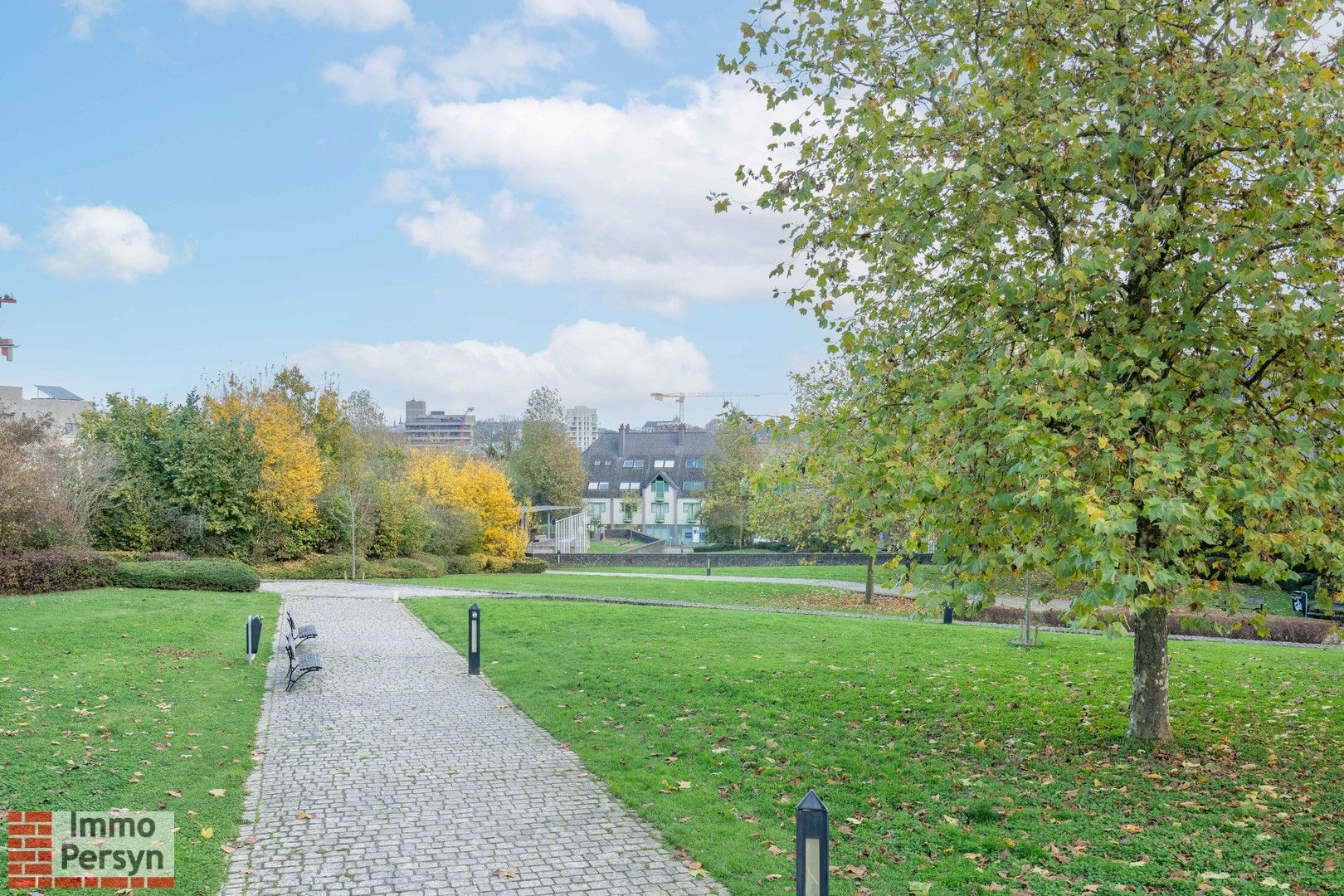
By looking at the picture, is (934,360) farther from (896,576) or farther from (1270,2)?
(1270,2)

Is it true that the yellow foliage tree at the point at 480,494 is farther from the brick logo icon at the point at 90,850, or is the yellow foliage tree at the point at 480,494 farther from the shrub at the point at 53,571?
the brick logo icon at the point at 90,850

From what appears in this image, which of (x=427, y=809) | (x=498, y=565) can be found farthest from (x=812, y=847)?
(x=498, y=565)

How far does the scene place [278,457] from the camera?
3356 centimetres

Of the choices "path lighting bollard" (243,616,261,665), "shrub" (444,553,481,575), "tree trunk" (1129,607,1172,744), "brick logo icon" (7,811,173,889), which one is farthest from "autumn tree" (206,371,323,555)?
"tree trunk" (1129,607,1172,744)

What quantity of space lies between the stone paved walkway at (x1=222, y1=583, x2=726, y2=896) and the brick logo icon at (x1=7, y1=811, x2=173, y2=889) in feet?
1.72

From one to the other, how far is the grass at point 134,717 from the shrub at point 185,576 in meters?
5.98

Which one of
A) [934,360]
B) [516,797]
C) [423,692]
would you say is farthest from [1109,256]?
[423,692]

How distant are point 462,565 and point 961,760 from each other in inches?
1376

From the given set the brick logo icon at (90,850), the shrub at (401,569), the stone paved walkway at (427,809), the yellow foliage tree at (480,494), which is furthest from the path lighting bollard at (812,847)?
the yellow foliage tree at (480,494)

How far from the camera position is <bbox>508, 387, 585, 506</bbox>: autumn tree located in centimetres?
6444

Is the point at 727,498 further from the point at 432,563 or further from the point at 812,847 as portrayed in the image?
the point at 812,847

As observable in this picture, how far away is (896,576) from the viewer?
7.68 metres

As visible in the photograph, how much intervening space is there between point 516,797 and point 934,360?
5.56 m

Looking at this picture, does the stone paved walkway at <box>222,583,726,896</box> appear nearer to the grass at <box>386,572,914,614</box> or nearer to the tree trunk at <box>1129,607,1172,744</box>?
the tree trunk at <box>1129,607,1172,744</box>
